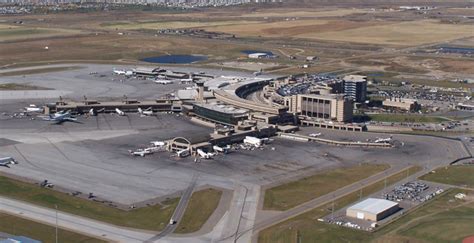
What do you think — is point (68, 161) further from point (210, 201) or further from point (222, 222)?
point (222, 222)

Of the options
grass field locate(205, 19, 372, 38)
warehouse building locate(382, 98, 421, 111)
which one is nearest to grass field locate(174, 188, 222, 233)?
warehouse building locate(382, 98, 421, 111)

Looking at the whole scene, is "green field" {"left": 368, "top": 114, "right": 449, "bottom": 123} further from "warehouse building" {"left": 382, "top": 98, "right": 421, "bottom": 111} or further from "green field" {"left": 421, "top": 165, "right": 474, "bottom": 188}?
"green field" {"left": 421, "top": 165, "right": 474, "bottom": 188}

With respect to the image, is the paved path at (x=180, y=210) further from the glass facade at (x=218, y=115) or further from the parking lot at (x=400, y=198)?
the glass facade at (x=218, y=115)

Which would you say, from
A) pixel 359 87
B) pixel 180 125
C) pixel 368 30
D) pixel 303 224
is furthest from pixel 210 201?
pixel 368 30

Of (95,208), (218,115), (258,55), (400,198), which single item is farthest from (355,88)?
(258,55)

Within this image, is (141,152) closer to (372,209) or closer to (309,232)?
(309,232)

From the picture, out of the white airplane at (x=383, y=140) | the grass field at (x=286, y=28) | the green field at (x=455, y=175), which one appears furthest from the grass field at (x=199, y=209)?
the grass field at (x=286, y=28)
